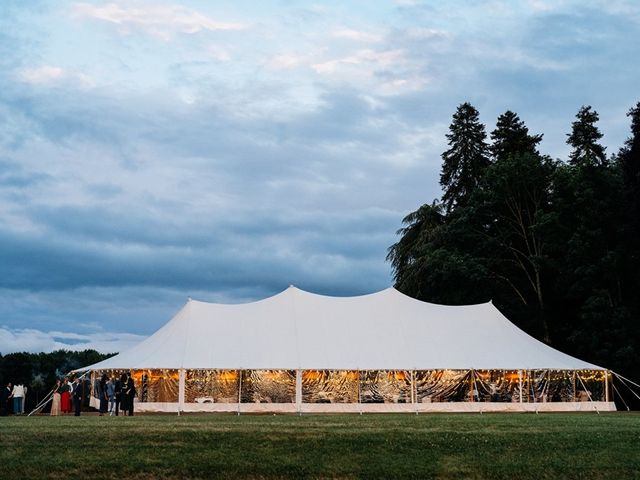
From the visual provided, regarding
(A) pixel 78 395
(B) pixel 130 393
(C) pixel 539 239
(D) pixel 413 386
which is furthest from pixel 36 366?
(C) pixel 539 239

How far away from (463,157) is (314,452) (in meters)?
40.2

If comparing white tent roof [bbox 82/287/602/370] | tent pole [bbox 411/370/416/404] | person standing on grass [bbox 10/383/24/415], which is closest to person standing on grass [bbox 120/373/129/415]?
white tent roof [bbox 82/287/602/370]

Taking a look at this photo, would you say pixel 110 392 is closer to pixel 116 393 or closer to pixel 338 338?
pixel 116 393

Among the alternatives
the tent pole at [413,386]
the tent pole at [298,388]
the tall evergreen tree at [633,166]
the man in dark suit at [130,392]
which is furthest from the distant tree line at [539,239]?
the man in dark suit at [130,392]

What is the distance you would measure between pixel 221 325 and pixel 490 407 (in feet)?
34.0

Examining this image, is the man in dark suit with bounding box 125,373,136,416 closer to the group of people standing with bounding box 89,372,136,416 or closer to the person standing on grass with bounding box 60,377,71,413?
the group of people standing with bounding box 89,372,136,416

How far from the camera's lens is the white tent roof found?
3114 cm

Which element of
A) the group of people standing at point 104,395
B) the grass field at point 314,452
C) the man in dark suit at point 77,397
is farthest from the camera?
the man in dark suit at point 77,397

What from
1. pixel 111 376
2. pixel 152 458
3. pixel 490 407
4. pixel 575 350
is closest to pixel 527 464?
pixel 152 458

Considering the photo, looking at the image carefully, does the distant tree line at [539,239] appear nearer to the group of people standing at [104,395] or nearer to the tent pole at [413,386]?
the tent pole at [413,386]

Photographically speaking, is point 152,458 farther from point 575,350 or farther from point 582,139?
point 582,139

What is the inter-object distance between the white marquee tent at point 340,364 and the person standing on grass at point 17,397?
272 cm

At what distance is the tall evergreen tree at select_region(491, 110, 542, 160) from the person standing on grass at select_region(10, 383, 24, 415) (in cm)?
3186

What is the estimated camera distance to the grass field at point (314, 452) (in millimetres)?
13992
